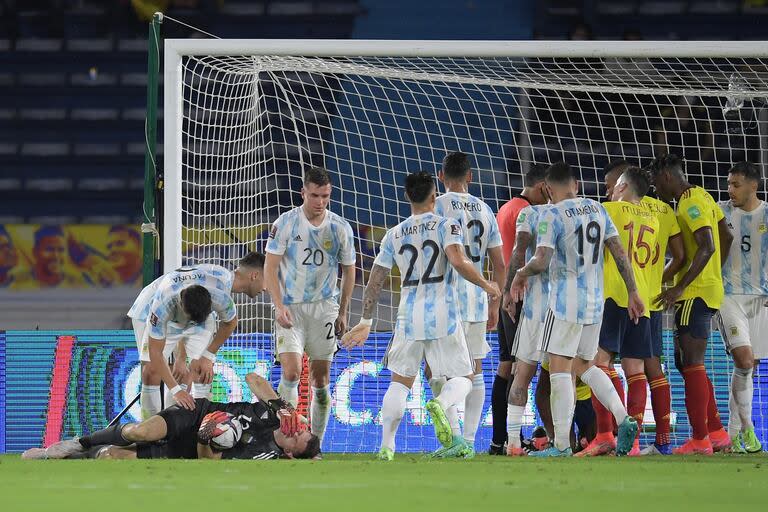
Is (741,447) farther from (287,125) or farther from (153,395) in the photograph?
(287,125)

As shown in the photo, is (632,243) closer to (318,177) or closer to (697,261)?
(697,261)

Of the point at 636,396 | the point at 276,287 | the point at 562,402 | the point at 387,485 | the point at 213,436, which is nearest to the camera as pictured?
the point at 387,485

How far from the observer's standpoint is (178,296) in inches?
317

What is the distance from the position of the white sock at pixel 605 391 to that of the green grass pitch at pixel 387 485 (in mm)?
705

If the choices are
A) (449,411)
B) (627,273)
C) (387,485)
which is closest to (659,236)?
(627,273)

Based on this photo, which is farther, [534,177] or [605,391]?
[534,177]

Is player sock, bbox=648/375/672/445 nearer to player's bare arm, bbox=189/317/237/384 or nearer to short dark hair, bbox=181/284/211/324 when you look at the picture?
player's bare arm, bbox=189/317/237/384

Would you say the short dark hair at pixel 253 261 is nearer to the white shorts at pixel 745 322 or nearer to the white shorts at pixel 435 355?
the white shorts at pixel 435 355

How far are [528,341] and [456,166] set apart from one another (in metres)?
1.27

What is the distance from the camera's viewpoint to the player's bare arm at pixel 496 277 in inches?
302

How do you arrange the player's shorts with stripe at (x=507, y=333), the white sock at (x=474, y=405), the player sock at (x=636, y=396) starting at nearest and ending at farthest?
the white sock at (x=474, y=405) < the player sock at (x=636, y=396) < the player's shorts with stripe at (x=507, y=333)

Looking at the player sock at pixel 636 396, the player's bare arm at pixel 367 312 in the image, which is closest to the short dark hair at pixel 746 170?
the player sock at pixel 636 396
